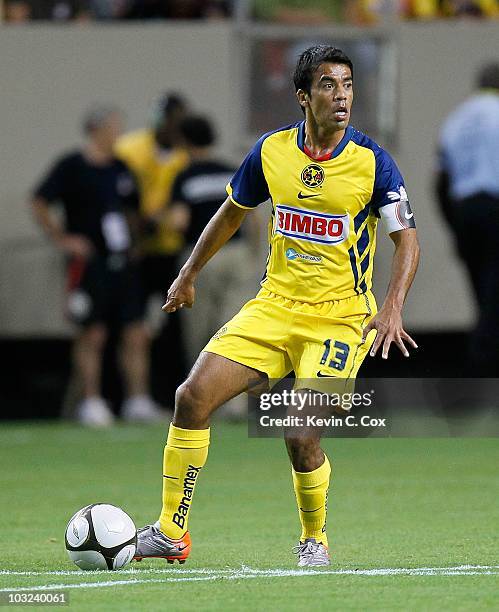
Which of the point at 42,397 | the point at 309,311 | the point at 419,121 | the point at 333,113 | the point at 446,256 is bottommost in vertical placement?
the point at 42,397

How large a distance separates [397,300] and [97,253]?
26.6 ft

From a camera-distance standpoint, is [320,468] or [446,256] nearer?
[320,468]

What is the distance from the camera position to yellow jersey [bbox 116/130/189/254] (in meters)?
15.2

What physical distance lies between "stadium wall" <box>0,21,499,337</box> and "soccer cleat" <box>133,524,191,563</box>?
846 centimetres

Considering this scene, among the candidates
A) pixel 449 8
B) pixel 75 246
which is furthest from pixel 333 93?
pixel 449 8

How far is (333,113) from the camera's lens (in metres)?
7.15

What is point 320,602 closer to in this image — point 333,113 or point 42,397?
point 333,113

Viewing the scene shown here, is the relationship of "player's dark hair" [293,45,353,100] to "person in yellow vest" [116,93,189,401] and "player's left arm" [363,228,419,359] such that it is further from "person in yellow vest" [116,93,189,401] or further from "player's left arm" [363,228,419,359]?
"person in yellow vest" [116,93,189,401]

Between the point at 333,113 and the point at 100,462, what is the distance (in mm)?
5478

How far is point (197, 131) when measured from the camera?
14375 millimetres

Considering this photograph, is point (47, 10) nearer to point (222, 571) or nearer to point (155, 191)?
point (155, 191)

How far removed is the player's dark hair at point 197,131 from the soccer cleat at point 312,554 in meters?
7.47

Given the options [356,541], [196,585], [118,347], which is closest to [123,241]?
[118,347]

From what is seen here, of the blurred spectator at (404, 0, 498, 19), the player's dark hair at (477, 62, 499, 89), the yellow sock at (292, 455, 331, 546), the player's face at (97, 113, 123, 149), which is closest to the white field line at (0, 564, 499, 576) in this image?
the yellow sock at (292, 455, 331, 546)
